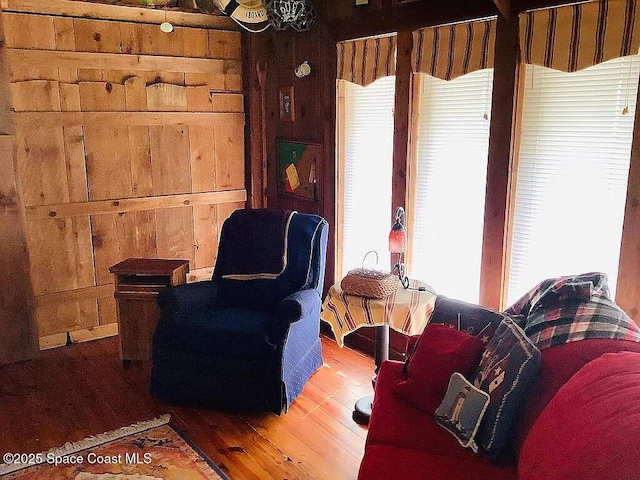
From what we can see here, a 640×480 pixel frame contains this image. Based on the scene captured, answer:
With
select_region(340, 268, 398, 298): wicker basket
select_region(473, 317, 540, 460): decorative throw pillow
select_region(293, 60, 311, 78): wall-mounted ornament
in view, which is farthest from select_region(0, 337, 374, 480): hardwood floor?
select_region(293, 60, 311, 78): wall-mounted ornament

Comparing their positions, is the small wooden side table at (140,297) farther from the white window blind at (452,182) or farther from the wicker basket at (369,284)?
the white window blind at (452,182)

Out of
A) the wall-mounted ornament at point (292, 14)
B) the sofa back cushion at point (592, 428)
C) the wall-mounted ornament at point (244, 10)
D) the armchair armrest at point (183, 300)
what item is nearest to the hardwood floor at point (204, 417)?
the armchair armrest at point (183, 300)

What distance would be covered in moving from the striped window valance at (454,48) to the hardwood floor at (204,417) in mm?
1799

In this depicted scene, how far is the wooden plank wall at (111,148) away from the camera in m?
3.57

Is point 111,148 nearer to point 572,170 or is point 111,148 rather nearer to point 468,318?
point 468,318

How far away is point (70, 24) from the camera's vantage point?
357cm

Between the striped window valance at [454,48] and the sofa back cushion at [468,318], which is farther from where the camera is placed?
the striped window valance at [454,48]

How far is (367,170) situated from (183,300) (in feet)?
4.66

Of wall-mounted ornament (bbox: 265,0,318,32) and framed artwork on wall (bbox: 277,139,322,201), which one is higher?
wall-mounted ornament (bbox: 265,0,318,32)

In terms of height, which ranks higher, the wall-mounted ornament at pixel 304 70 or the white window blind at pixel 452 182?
the wall-mounted ornament at pixel 304 70

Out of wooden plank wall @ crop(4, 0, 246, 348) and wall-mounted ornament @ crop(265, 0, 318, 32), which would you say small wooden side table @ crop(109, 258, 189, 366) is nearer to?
wooden plank wall @ crop(4, 0, 246, 348)

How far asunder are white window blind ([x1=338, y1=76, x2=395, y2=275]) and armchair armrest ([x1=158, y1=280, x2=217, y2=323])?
1054 mm

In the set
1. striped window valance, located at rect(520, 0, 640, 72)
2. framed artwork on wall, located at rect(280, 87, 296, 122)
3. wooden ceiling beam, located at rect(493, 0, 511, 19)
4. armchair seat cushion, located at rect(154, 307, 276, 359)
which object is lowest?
armchair seat cushion, located at rect(154, 307, 276, 359)

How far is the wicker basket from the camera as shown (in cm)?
269
